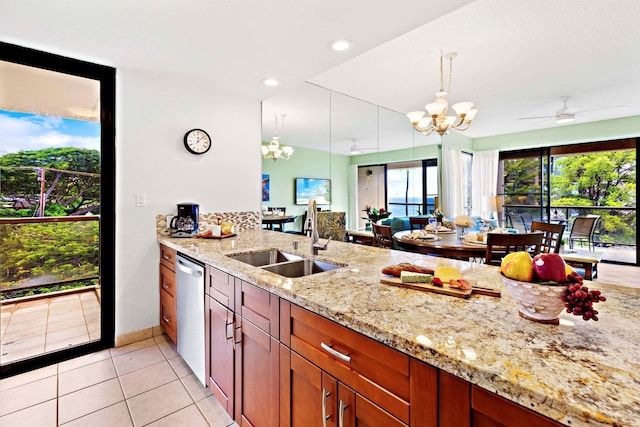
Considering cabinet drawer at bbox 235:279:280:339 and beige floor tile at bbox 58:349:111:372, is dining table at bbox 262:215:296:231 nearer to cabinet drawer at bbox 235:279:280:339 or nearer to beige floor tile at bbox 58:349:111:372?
beige floor tile at bbox 58:349:111:372

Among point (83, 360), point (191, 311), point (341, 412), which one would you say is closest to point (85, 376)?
point (83, 360)

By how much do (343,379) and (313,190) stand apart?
358 cm

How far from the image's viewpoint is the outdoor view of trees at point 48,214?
233cm

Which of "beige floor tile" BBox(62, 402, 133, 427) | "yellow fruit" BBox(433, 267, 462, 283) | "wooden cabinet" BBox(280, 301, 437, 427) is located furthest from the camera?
"beige floor tile" BBox(62, 402, 133, 427)

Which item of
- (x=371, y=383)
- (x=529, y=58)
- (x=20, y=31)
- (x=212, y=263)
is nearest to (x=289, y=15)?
(x=212, y=263)

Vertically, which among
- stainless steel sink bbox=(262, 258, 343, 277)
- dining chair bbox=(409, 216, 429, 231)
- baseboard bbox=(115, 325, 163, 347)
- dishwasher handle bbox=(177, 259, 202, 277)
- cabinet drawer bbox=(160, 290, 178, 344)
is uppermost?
dining chair bbox=(409, 216, 429, 231)

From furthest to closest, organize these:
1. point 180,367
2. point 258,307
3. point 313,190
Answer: point 313,190
point 180,367
point 258,307

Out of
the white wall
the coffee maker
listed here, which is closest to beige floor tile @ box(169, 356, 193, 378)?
the white wall

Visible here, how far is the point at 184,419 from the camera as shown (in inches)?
69.7

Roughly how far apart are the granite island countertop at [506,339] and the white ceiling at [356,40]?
1.55m

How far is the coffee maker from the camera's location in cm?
284

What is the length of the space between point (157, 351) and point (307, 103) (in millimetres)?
3184

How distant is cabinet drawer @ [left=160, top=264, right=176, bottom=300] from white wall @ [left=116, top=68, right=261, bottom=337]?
96mm

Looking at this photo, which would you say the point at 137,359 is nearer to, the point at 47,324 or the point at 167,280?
the point at 167,280
